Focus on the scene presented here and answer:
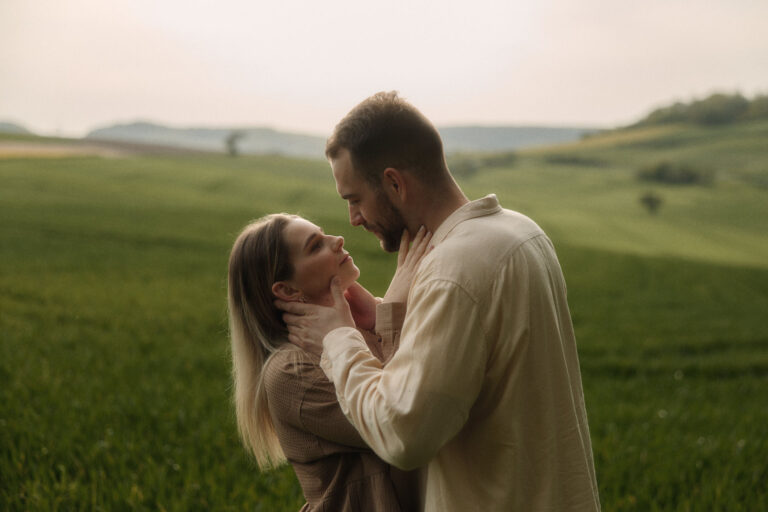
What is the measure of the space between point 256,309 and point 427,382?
120 centimetres

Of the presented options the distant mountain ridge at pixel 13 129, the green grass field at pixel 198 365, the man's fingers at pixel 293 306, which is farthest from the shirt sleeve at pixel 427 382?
the distant mountain ridge at pixel 13 129

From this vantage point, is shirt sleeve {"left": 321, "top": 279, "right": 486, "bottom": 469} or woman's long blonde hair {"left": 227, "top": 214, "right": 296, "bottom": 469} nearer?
shirt sleeve {"left": 321, "top": 279, "right": 486, "bottom": 469}

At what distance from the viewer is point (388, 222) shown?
7.62 feet

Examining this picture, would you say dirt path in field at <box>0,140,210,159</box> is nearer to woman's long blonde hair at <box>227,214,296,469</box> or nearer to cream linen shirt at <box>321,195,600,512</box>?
woman's long blonde hair at <box>227,214,296,469</box>

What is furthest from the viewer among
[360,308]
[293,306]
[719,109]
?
[719,109]

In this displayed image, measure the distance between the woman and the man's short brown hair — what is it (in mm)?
267

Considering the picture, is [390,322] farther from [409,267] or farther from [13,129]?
[13,129]

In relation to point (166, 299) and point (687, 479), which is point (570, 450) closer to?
point (687, 479)

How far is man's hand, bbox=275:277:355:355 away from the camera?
7.70ft

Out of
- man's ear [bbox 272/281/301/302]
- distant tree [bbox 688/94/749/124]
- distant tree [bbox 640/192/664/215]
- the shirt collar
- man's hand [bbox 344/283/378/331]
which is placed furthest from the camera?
distant tree [bbox 688/94/749/124]

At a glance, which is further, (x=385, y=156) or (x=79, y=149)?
(x=79, y=149)

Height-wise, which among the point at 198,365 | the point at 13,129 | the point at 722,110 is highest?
the point at 722,110

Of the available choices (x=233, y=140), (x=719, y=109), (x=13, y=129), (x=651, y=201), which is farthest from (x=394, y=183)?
(x=13, y=129)

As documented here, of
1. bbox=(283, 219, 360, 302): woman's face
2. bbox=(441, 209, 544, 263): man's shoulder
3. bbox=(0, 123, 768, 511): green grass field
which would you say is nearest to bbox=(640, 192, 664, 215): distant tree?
bbox=(0, 123, 768, 511): green grass field
